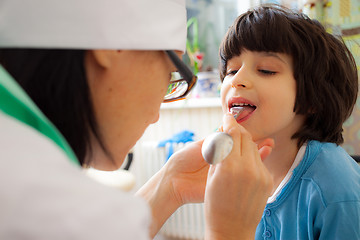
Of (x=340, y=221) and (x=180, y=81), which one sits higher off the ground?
(x=180, y=81)

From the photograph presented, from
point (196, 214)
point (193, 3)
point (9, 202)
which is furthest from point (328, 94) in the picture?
point (193, 3)

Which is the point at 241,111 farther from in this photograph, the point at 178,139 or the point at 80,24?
the point at 178,139

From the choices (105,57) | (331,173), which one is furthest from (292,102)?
(105,57)

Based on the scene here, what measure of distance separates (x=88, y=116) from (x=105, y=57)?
0.09 metres

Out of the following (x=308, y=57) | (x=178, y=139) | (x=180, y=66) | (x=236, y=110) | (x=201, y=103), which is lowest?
(x=178, y=139)

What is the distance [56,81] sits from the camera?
0.39m

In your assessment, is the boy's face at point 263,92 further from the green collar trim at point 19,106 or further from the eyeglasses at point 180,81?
the green collar trim at point 19,106

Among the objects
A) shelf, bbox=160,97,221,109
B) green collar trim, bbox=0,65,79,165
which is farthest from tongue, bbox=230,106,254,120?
shelf, bbox=160,97,221,109

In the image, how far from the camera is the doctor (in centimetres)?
27

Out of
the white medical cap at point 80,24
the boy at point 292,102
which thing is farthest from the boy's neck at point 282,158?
the white medical cap at point 80,24

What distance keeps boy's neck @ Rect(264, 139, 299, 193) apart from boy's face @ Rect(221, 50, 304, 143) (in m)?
0.07

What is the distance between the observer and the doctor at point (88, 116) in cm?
27

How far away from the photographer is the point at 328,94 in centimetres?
86

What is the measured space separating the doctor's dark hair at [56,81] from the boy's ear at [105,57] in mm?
20
